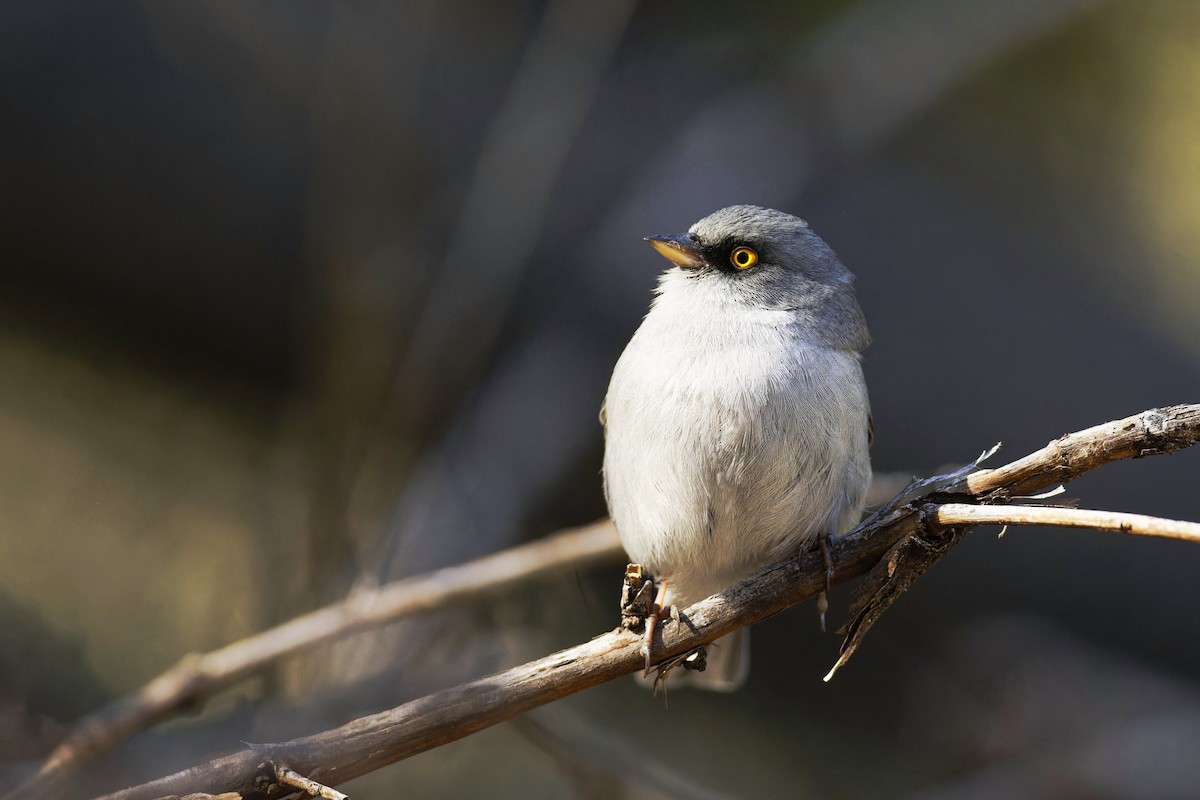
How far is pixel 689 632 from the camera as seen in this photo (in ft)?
4.39

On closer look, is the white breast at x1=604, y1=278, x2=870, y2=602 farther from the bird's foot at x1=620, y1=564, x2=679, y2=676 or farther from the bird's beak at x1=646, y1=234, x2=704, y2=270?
the bird's foot at x1=620, y1=564, x2=679, y2=676

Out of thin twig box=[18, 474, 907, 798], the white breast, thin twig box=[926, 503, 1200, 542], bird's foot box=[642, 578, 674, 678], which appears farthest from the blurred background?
thin twig box=[926, 503, 1200, 542]

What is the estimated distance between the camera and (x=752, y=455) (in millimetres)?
1724

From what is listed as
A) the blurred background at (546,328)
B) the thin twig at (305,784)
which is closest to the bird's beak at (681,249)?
the blurred background at (546,328)

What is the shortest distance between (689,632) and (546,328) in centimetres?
173

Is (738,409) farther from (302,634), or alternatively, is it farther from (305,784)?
(302,634)

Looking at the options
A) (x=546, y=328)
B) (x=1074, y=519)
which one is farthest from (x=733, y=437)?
(x=546, y=328)

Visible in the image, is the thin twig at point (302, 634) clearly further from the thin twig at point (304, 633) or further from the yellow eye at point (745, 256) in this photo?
the yellow eye at point (745, 256)

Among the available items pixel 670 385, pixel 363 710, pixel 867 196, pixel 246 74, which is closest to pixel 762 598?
pixel 670 385

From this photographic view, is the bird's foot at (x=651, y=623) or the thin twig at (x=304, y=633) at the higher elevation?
the thin twig at (x=304, y=633)

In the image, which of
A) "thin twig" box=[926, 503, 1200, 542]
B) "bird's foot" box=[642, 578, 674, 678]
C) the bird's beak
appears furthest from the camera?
the bird's beak

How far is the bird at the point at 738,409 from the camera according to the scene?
1.72 m

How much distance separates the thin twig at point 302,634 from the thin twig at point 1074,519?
1348 mm

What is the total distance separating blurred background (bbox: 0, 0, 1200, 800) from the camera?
257 centimetres
